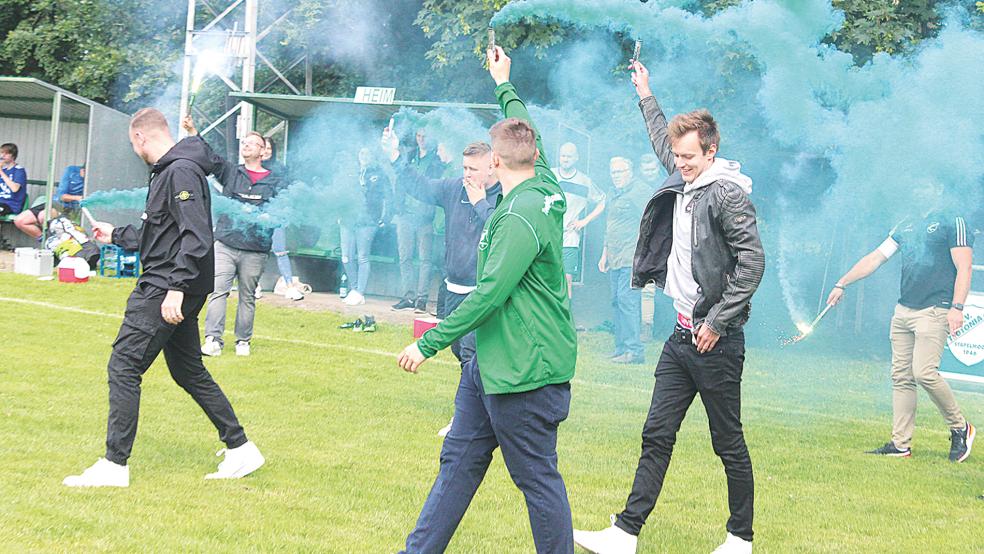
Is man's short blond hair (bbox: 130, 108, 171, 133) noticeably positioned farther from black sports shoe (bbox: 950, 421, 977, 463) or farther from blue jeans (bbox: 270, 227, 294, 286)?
blue jeans (bbox: 270, 227, 294, 286)

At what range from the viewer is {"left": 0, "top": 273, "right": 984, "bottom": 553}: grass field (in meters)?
4.48

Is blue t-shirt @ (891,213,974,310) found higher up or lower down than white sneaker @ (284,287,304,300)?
higher up

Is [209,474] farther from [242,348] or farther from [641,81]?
[242,348]

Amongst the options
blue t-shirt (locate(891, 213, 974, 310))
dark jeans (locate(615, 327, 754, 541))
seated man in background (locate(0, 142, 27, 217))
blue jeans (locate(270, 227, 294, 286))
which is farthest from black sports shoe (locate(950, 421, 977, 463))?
seated man in background (locate(0, 142, 27, 217))

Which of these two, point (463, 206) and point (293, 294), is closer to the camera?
point (463, 206)

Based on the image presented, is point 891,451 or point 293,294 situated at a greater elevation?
point 293,294

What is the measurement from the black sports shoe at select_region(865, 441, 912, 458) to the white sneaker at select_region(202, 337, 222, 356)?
17.9ft

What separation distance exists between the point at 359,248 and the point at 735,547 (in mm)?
9167

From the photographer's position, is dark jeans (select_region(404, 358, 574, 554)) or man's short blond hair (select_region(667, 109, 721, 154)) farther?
man's short blond hair (select_region(667, 109, 721, 154))

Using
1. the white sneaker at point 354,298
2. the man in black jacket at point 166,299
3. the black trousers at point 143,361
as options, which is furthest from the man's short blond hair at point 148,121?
the white sneaker at point 354,298

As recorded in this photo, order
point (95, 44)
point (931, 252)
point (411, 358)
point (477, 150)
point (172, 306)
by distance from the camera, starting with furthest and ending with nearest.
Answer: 1. point (95, 44)
2. point (931, 252)
3. point (477, 150)
4. point (172, 306)
5. point (411, 358)

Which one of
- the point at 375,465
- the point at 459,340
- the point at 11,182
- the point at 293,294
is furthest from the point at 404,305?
the point at 11,182

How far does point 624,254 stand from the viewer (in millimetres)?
11234

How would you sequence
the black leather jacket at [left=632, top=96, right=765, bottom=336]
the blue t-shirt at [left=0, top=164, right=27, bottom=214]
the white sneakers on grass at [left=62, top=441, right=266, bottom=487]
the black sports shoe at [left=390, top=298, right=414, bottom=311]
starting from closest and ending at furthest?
the black leather jacket at [left=632, top=96, right=765, bottom=336] → the white sneakers on grass at [left=62, top=441, right=266, bottom=487] → the black sports shoe at [left=390, top=298, right=414, bottom=311] → the blue t-shirt at [left=0, top=164, right=27, bottom=214]
